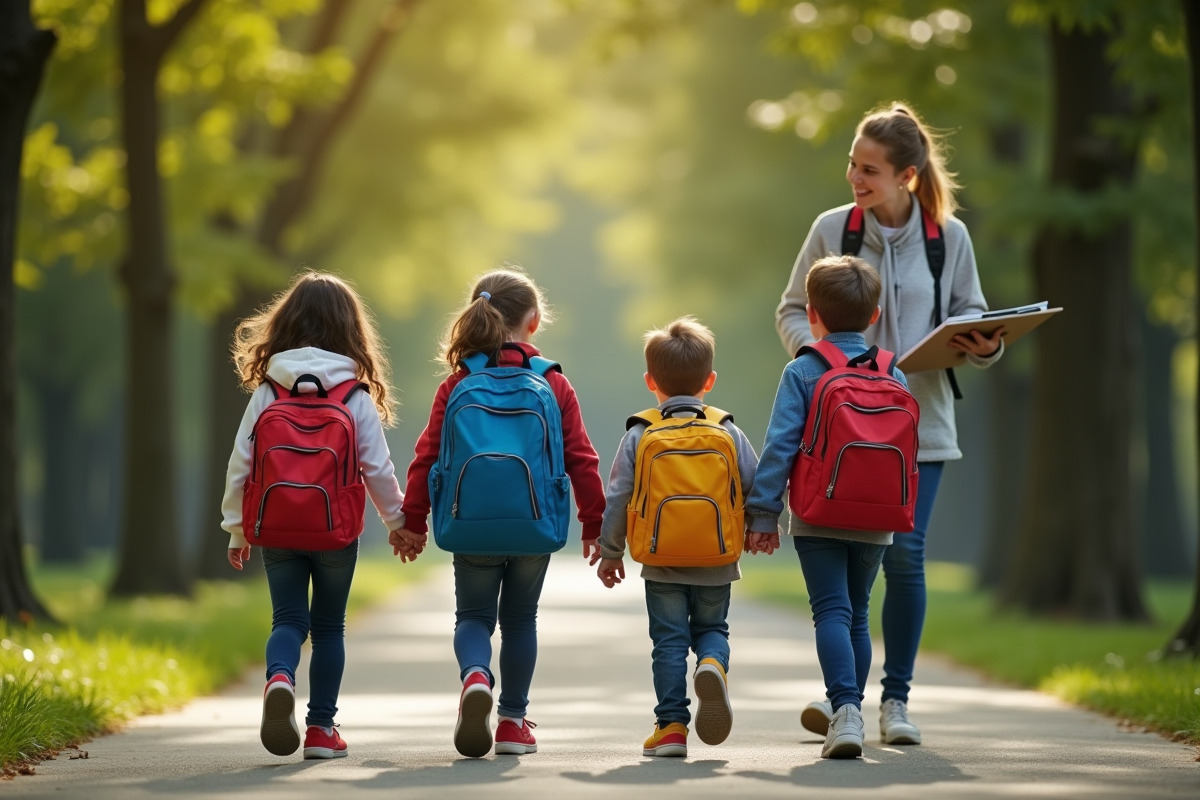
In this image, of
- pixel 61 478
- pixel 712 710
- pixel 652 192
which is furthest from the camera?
pixel 61 478

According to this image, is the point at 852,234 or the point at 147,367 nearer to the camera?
the point at 852,234

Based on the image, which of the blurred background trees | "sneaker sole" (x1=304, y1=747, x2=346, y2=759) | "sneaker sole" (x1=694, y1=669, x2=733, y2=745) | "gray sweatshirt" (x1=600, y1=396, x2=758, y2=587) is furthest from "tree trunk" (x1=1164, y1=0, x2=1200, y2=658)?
"sneaker sole" (x1=304, y1=747, x2=346, y2=759)

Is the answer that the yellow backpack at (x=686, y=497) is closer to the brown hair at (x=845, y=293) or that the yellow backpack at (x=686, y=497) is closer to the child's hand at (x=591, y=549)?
the child's hand at (x=591, y=549)

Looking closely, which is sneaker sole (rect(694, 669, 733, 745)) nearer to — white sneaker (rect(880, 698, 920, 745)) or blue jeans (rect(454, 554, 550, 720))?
blue jeans (rect(454, 554, 550, 720))

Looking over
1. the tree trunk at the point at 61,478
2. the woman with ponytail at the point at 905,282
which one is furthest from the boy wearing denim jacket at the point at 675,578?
the tree trunk at the point at 61,478

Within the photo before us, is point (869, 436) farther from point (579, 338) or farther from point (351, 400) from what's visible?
point (579, 338)

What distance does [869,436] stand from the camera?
585 centimetres

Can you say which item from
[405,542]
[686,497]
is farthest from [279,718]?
[686,497]

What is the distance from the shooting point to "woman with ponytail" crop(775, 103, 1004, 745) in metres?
6.55

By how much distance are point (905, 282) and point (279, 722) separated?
2840mm

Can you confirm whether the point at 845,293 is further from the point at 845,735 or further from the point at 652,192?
the point at 652,192

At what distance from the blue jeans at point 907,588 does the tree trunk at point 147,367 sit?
9796 millimetres

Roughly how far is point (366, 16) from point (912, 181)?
54.7 ft

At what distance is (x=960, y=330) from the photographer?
6.29 metres
